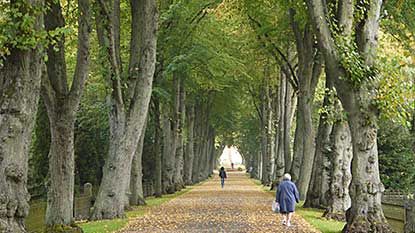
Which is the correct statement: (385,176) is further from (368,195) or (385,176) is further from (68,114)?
(68,114)

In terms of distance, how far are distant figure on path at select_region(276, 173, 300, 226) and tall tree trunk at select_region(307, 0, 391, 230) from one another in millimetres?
3672

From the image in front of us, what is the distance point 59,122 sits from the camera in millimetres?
14539

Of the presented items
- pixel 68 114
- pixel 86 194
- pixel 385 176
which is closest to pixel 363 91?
pixel 68 114

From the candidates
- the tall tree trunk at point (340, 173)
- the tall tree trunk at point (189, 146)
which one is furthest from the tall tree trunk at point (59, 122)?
the tall tree trunk at point (189, 146)

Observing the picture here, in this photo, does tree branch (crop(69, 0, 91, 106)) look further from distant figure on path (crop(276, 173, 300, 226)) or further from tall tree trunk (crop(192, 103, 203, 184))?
tall tree trunk (crop(192, 103, 203, 184))

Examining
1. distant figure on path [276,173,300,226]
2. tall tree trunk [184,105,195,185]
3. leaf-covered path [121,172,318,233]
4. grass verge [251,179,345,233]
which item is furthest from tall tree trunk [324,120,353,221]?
tall tree trunk [184,105,195,185]

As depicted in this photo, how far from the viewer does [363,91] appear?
46.4 feet

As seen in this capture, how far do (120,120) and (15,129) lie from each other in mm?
10026

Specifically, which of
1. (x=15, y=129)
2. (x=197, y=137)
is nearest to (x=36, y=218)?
(x=15, y=129)

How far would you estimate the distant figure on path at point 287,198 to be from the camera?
703 inches

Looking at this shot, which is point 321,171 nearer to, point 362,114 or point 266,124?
point 362,114

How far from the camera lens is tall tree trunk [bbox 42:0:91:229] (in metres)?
14.5

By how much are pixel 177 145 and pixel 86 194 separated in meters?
18.0

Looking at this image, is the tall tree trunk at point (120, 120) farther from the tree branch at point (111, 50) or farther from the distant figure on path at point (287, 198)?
the distant figure on path at point (287, 198)
